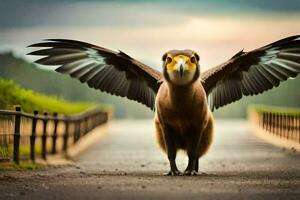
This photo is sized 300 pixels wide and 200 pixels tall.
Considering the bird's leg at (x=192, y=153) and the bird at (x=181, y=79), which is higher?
the bird at (x=181, y=79)

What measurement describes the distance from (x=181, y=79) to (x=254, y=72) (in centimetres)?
396

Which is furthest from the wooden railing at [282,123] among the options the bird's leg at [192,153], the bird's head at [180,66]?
the bird's head at [180,66]

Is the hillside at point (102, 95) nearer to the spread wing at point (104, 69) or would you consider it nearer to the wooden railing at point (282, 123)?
the wooden railing at point (282, 123)

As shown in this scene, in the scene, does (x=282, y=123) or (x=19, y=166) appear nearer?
(x=19, y=166)

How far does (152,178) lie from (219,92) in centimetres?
358

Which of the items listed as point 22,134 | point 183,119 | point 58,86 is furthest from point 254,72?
point 58,86

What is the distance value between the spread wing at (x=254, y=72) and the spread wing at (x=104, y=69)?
3.83 ft

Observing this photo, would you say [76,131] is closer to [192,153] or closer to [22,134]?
[22,134]

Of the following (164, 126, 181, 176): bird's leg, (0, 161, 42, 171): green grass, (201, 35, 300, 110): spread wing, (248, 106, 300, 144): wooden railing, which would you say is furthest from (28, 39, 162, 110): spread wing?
(248, 106, 300, 144): wooden railing

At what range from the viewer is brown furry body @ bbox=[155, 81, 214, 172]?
46.8 feet

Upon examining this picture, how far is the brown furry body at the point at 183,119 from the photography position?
561 inches

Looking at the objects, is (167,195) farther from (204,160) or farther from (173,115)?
(204,160)

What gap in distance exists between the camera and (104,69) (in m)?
17.7

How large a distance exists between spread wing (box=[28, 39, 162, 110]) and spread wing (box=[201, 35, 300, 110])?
1.17 meters
